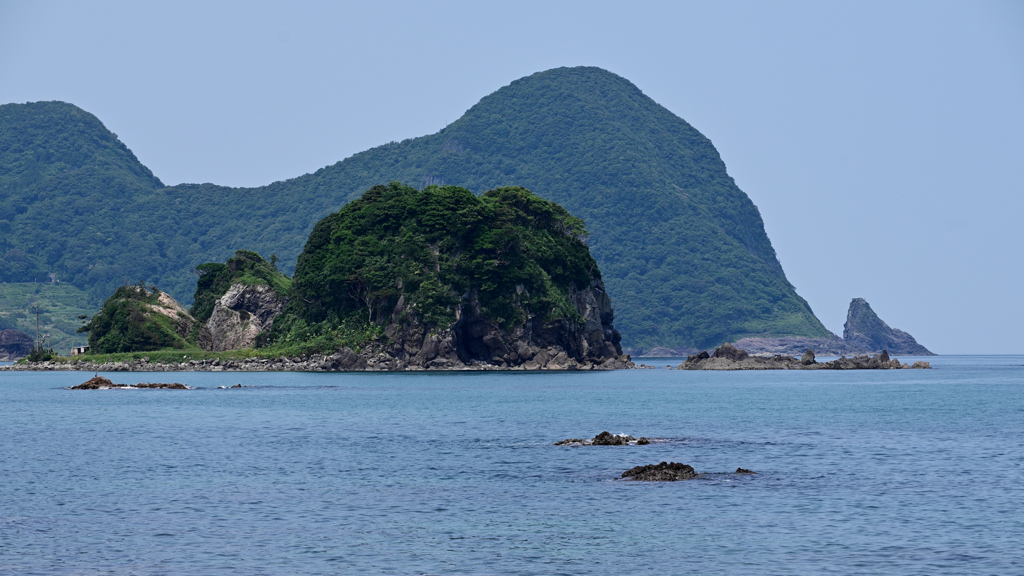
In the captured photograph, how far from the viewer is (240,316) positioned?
182 meters

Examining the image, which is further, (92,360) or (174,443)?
(92,360)

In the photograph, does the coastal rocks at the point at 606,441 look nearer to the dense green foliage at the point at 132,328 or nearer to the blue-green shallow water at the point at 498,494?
the blue-green shallow water at the point at 498,494

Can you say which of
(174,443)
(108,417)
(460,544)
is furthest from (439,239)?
(460,544)

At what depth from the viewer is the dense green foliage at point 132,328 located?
16962 centimetres

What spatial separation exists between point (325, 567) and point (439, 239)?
13934cm

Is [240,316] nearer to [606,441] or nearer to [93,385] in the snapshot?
[93,385]

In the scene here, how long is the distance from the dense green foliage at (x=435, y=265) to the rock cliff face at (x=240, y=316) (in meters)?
11.1

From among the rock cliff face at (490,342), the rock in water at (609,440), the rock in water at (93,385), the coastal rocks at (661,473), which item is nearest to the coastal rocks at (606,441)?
the rock in water at (609,440)

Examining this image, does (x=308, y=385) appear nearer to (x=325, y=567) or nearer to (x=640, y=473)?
(x=640, y=473)

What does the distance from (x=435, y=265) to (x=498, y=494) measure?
125533 millimetres

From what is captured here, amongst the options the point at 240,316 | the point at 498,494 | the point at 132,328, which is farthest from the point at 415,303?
the point at 498,494

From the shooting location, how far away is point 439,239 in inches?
6427

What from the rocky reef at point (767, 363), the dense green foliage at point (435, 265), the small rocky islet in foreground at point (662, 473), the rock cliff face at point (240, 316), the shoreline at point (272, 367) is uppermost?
the dense green foliage at point (435, 265)

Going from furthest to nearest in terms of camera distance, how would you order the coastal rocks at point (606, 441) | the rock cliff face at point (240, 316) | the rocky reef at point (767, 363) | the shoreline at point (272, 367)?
the rocky reef at point (767, 363), the rock cliff face at point (240, 316), the shoreline at point (272, 367), the coastal rocks at point (606, 441)
